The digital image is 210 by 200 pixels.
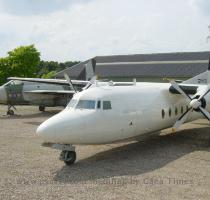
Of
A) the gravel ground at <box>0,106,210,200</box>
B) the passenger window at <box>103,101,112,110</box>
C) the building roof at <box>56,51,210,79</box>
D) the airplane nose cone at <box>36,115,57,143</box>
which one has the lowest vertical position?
the gravel ground at <box>0,106,210,200</box>

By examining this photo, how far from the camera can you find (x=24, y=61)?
63844mm

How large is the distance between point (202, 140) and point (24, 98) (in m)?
15.9

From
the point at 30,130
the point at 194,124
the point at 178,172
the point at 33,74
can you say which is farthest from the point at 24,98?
the point at 33,74

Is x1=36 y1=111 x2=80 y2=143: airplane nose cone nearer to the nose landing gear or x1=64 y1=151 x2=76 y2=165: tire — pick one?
the nose landing gear

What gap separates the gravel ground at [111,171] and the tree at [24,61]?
47.8 meters

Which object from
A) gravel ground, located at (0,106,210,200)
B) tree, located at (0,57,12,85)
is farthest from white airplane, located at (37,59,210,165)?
tree, located at (0,57,12,85)

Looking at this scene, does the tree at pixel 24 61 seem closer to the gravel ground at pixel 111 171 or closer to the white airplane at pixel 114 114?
the gravel ground at pixel 111 171

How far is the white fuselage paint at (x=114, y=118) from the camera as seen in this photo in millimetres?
11430

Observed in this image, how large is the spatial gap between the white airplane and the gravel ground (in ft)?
2.64

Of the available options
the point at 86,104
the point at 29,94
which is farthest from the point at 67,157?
the point at 29,94

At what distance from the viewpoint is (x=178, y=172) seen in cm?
1114

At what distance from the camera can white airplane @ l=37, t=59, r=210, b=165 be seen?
11516mm

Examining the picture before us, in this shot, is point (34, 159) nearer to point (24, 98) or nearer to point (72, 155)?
point (72, 155)

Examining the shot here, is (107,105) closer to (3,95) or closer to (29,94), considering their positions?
(3,95)
